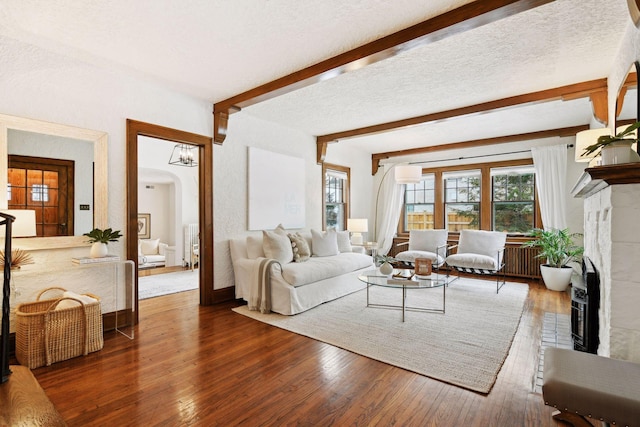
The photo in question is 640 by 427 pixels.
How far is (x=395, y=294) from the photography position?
4531 mm

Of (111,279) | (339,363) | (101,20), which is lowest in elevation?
(339,363)

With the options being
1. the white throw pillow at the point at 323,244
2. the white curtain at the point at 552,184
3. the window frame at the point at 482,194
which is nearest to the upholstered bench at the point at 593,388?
the white throw pillow at the point at 323,244

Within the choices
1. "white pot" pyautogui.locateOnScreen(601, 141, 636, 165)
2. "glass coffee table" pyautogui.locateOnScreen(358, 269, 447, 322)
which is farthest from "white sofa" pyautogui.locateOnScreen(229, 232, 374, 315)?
"white pot" pyautogui.locateOnScreen(601, 141, 636, 165)

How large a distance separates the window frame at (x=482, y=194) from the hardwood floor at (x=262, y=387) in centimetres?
372

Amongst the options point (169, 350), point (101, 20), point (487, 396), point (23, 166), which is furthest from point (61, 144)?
point (487, 396)

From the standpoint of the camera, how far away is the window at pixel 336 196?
6492 millimetres

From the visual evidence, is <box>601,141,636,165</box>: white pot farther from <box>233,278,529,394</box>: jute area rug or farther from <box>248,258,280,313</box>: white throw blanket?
<box>248,258,280,313</box>: white throw blanket

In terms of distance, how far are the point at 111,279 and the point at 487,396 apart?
3493 mm

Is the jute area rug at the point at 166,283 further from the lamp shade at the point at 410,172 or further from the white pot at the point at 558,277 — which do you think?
the white pot at the point at 558,277

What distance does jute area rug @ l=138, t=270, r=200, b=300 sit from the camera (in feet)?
15.5

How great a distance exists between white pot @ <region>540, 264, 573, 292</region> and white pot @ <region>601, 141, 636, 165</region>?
3.68 meters

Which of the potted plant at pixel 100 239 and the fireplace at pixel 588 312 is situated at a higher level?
the potted plant at pixel 100 239

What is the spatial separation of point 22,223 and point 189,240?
4.66 meters

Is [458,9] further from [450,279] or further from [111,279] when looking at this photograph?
[450,279]
